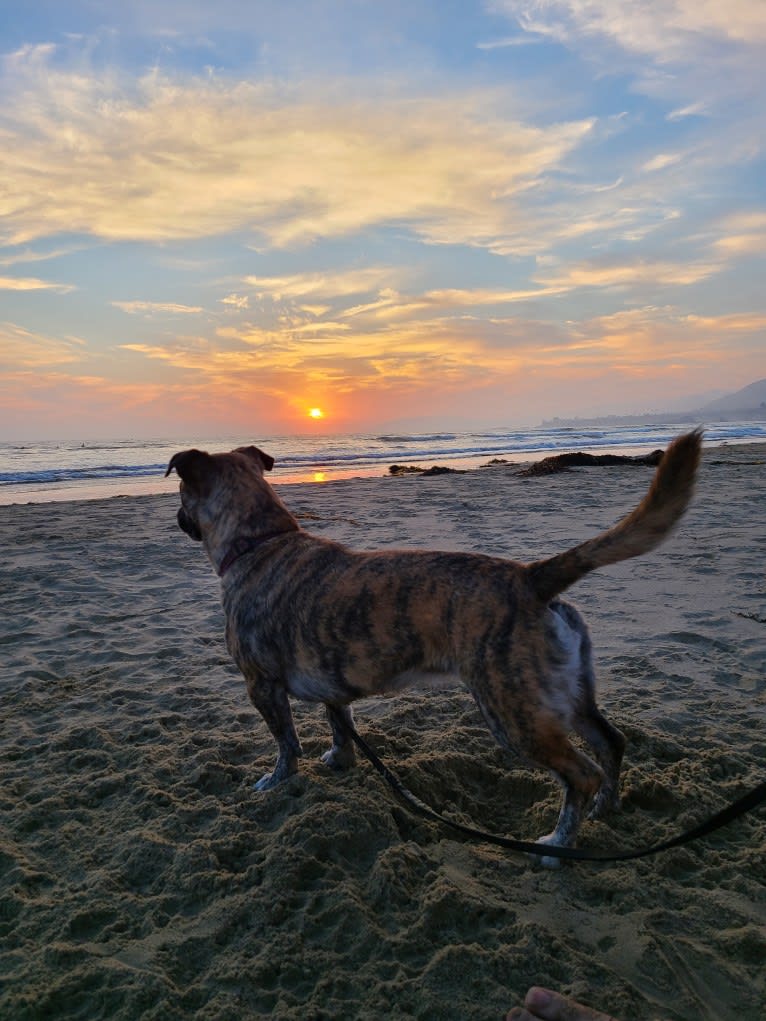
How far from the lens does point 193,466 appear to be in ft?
12.6

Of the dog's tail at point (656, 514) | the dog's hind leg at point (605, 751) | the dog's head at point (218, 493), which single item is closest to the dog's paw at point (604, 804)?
the dog's hind leg at point (605, 751)

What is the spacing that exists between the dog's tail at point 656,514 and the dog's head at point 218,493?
206 cm

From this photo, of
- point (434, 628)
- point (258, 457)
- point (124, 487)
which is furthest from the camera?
point (124, 487)

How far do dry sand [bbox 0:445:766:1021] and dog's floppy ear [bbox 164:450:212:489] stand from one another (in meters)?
1.66

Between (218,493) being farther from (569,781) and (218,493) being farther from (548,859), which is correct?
(548,859)

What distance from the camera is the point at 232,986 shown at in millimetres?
2186

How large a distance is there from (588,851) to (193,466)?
9.78 ft

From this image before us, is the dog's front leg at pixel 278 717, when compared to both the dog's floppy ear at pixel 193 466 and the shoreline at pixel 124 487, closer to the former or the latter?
the dog's floppy ear at pixel 193 466

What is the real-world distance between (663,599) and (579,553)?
171 inches

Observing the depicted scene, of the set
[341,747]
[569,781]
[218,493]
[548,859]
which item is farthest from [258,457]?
[548,859]

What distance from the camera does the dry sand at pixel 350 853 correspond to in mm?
2180

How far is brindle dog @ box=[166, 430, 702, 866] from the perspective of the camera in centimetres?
260

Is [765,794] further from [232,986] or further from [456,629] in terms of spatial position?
[232,986]

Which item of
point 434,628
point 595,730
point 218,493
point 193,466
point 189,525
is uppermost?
point 193,466
